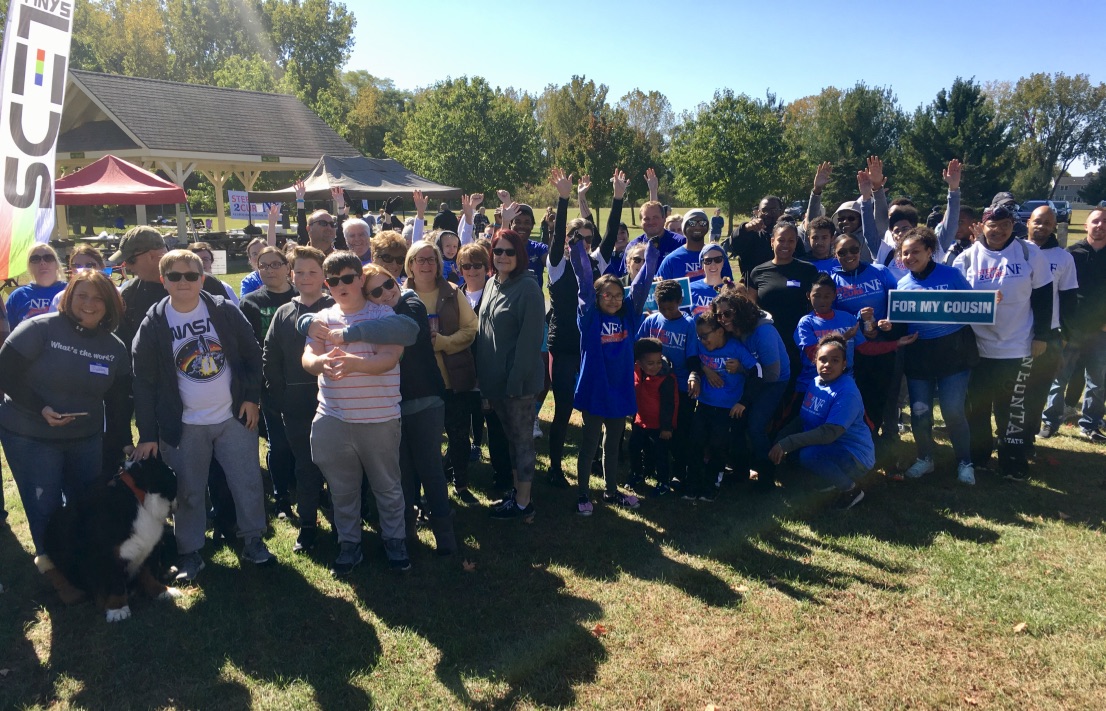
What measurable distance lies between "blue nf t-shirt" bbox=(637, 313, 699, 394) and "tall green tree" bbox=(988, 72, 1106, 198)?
73.0 m

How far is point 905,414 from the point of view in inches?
304

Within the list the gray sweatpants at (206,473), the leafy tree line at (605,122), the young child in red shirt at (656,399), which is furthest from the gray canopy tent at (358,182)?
the gray sweatpants at (206,473)

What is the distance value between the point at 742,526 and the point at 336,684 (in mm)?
3025

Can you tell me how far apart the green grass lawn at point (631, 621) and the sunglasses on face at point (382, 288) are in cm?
185

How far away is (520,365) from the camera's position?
15.7 feet

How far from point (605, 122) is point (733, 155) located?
8.11 m

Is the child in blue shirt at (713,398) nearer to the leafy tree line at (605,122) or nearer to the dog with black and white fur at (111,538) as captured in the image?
the dog with black and white fur at (111,538)

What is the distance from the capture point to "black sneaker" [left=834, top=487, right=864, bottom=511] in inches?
212

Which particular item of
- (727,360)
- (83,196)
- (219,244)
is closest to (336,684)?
(727,360)

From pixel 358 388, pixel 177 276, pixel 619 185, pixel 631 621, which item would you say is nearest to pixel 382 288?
pixel 358 388

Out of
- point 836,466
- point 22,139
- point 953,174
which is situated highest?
point 953,174

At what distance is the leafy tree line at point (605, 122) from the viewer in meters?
37.0

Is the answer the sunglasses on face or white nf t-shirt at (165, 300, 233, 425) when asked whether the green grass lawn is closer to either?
white nf t-shirt at (165, 300, 233, 425)

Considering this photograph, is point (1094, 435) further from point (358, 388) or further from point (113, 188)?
point (113, 188)
